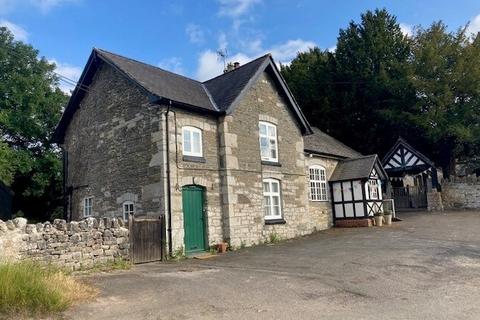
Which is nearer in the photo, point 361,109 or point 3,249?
point 3,249

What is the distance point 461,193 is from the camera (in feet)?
89.6

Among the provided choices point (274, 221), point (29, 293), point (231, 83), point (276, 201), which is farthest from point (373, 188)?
point (29, 293)

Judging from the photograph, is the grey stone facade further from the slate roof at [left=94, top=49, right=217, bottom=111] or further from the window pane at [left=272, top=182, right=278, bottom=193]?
the slate roof at [left=94, top=49, right=217, bottom=111]

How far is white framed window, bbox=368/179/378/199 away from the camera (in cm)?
2194

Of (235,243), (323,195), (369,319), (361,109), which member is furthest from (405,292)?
(361,109)

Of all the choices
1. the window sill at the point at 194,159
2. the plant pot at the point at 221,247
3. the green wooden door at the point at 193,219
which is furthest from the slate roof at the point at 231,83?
the plant pot at the point at 221,247

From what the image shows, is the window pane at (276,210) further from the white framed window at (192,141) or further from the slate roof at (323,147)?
the white framed window at (192,141)

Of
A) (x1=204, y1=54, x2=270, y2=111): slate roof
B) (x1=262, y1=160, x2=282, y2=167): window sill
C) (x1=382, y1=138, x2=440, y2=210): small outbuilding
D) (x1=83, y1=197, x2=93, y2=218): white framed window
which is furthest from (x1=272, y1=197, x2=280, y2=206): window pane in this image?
(x1=382, y1=138, x2=440, y2=210): small outbuilding

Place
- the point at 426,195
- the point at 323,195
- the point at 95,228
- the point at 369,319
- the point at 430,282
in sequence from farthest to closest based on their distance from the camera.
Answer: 1. the point at 426,195
2. the point at 323,195
3. the point at 95,228
4. the point at 430,282
5. the point at 369,319

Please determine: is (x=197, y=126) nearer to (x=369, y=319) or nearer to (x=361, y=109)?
(x=369, y=319)

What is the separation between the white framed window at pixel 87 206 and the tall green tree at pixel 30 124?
9.60 metres

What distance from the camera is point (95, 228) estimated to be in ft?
38.7

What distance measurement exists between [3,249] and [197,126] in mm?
7838

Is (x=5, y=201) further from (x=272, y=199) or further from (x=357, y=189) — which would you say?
(x=357, y=189)
